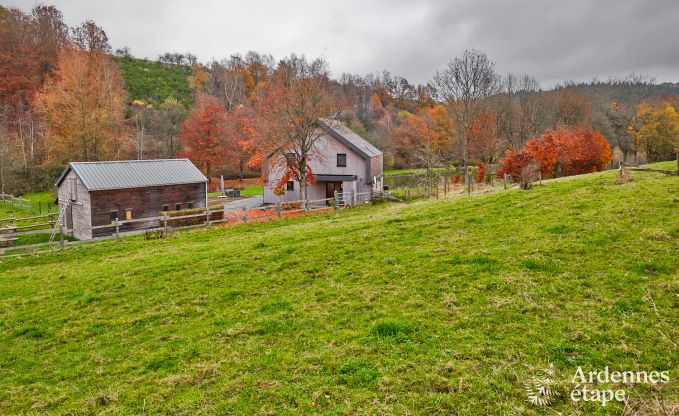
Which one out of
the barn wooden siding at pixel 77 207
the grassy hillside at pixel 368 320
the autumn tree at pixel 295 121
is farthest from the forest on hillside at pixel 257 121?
the grassy hillside at pixel 368 320

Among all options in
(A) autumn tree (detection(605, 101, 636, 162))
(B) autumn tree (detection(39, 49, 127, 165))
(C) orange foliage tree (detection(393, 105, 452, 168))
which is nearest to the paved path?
(B) autumn tree (detection(39, 49, 127, 165))

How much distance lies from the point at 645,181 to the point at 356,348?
1659 centimetres

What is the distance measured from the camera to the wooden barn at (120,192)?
2711 centimetres

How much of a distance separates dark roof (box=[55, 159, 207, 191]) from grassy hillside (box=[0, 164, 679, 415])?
14.3 metres

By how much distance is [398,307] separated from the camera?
8578mm

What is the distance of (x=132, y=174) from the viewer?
96.1ft

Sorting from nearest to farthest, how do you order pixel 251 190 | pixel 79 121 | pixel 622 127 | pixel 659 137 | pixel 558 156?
pixel 558 156 → pixel 79 121 → pixel 659 137 → pixel 251 190 → pixel 622 127

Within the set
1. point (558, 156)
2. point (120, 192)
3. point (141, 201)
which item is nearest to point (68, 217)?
point (120, 192)

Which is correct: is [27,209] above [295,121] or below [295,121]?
below

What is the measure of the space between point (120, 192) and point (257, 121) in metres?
11.3

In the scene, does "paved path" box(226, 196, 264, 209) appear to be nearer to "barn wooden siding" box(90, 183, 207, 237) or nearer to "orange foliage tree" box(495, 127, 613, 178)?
"barn wooden siding" box(90, 183, 207, 237)

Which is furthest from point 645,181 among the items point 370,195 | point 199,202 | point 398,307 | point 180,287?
point 199,202

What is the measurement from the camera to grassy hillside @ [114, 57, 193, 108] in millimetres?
89312

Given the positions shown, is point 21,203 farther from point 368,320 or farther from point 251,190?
point 368,320
